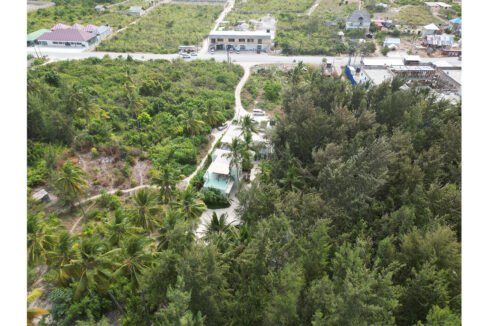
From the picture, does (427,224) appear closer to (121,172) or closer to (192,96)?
(121,172)

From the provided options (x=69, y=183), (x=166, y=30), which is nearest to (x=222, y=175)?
(x=69, y=183)

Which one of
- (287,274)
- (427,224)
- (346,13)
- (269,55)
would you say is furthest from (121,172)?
(346,13)

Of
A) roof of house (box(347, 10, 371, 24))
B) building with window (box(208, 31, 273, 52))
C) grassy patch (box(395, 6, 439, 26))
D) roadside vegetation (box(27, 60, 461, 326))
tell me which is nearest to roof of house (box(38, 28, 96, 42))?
building with window (box(208, 31, 273, 52))

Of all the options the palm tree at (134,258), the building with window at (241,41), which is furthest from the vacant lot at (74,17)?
the palm tree at (134,258)

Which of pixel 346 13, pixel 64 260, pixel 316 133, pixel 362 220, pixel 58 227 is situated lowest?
pixel 58 227

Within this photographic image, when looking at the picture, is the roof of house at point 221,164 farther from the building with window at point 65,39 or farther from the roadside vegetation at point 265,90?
the building with window at point 65,39

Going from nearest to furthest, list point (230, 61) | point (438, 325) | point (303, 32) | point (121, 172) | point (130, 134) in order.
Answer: point (438, 325) < point (121, 172) < point (130, 134) < point (230, 61) < point (303, 32)

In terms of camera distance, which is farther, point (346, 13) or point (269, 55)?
point (346, 13)
